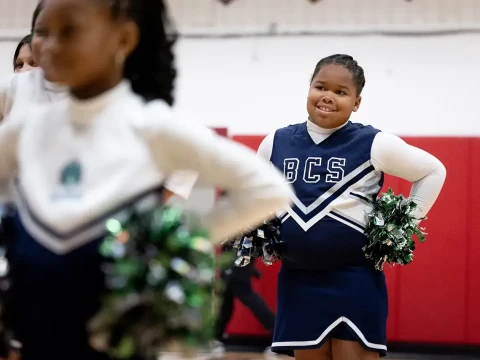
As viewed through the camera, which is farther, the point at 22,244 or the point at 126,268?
the point at 22,244

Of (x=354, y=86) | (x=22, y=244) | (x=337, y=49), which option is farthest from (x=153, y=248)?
(x=337, y=49)

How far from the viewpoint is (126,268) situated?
1331 mm

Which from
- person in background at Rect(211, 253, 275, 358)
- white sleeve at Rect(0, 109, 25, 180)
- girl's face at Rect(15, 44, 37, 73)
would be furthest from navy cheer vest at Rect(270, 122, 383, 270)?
person in background at Rect(211, 253, 275, 358)

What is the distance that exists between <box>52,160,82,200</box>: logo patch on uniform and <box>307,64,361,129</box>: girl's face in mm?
1948

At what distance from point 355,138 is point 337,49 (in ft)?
13.7

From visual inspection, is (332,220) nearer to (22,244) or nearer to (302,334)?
(302,334)

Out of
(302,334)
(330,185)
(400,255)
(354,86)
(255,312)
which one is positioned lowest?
(255,312)

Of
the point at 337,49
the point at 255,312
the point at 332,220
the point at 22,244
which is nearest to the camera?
the point at 22,244

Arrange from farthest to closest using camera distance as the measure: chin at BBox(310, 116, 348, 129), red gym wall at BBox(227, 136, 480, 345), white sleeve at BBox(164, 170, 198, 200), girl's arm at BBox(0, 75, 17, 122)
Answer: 1. red gym wall at BBox(227, 136, 480, 345)
2. chin at BBox(310, 116, 348, 129)
3. girl's arm at BBox(0, 75, 17, 122)
4. white sleeve at BBox(164, 170, 198, 200)

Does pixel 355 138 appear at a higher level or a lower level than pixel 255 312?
higher

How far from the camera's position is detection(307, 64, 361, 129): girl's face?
10.7 ft

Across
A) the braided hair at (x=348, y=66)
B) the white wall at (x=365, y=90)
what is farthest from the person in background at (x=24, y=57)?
the white wall at (x=365, y=90)

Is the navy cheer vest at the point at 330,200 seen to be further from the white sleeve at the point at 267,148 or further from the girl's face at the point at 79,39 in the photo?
the girl's face at the point at 79,39

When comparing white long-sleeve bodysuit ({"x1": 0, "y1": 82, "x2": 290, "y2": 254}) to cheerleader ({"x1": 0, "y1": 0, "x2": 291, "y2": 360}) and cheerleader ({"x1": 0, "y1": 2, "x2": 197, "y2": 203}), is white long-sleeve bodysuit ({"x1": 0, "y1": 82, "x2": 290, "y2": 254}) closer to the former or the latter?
cheerleader ({"x1": 0, "y1": 0, "x2": 291, "y2": 360})
